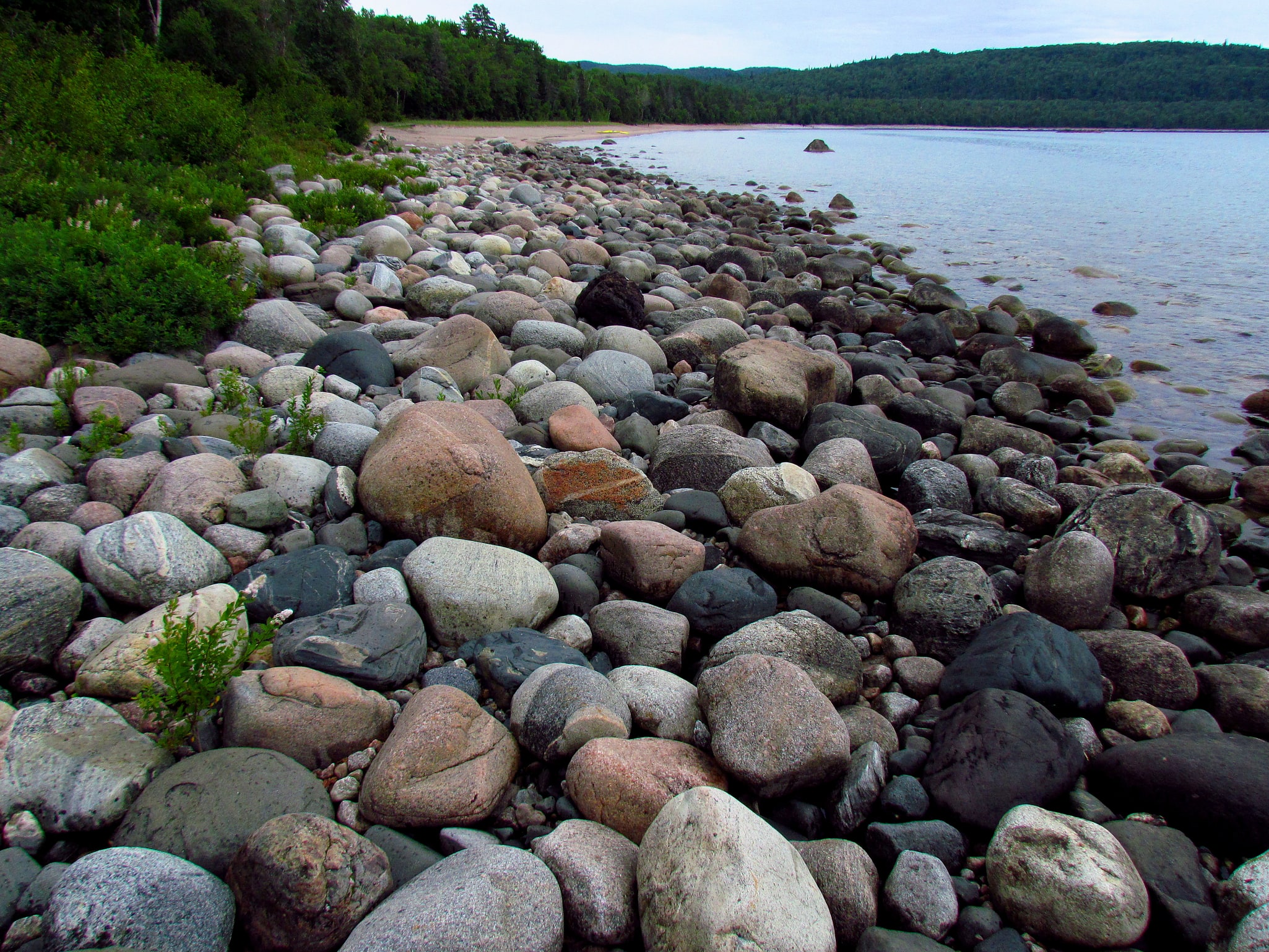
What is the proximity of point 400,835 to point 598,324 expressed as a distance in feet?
21.5

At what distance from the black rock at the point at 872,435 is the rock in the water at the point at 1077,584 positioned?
164cm

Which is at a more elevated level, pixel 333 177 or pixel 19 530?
pixel 333 177

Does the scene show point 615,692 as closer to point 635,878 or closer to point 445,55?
point 635,878

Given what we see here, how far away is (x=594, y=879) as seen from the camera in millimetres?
2264

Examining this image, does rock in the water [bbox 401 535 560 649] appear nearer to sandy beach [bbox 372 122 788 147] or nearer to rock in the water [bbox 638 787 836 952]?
rock in the water [bbox 638 787 836 952]

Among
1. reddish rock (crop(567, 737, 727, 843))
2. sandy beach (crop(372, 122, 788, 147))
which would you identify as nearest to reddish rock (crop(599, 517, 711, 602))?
reddish rock (crop(567, 737, 727, 843))

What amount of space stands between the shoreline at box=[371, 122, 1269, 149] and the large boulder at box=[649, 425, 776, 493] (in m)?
28.1

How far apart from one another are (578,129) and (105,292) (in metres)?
57.6

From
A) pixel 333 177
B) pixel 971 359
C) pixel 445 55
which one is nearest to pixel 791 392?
pixel 971 359

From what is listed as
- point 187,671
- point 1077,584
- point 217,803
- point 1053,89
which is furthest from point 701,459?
point 1053,89

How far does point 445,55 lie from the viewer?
47.1 m

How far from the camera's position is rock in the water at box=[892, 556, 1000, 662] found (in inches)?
147

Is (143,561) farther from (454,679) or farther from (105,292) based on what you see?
(105,292)

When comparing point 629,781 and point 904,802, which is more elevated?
point 629,781
